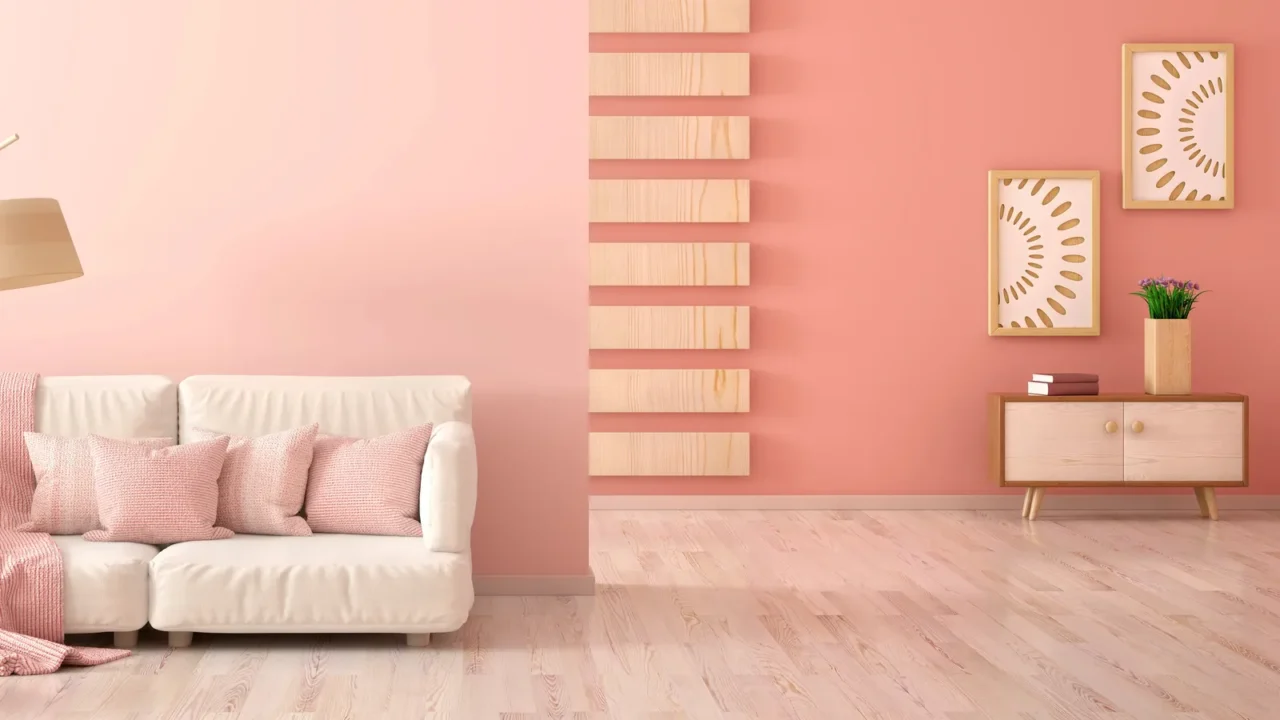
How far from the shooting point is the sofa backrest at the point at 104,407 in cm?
409

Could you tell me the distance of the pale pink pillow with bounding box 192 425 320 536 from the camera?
3.88 m

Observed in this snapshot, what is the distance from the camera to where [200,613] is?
3.60m

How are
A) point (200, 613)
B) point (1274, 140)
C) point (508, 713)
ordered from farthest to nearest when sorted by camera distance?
point (1274, 140), point (200, 613), point (508, 713)

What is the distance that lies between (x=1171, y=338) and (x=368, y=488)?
3.99m

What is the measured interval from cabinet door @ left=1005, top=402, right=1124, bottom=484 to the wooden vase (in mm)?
263

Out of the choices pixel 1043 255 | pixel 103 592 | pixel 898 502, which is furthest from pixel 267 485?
pixel 1043 255

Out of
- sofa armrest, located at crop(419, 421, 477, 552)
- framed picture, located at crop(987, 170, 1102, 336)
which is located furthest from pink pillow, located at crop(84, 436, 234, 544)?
framed picture, located at crop(987, 170, 1102, 336)

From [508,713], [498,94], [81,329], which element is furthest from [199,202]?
[508,713]

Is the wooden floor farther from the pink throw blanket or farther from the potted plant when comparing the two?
the potted plant

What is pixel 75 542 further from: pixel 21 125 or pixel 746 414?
pixel 746 414

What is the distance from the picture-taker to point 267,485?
3885 mm

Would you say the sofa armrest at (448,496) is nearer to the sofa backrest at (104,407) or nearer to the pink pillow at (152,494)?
the pink pillow at (152,494)

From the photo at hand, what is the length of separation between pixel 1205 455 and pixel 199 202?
15.1ft

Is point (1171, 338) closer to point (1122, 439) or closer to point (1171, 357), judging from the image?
A: point (1171, 357)
